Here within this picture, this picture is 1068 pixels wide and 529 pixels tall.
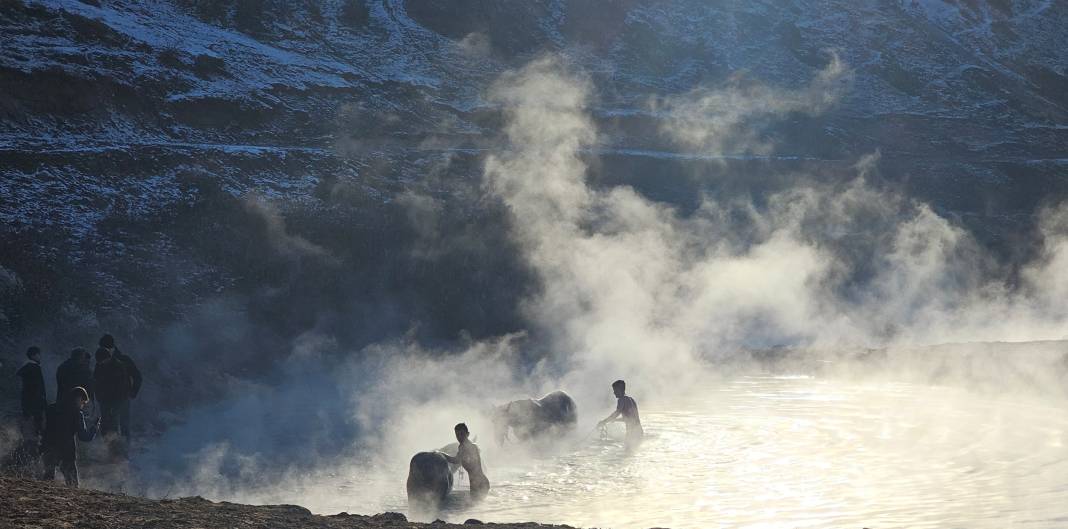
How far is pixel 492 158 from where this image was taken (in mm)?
34000

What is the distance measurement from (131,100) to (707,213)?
18.5m

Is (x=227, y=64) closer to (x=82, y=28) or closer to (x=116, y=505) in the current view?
(x=82, y=28)

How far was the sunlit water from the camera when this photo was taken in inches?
400

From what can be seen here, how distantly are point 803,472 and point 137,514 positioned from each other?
7533 millimetres

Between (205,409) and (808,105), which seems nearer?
(205,409)

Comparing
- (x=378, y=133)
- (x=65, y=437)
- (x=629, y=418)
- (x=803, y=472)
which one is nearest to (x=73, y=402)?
(x=65, y=437)

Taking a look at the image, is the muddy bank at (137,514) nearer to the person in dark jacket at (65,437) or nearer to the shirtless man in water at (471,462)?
the person in dark jacket at (65,437)

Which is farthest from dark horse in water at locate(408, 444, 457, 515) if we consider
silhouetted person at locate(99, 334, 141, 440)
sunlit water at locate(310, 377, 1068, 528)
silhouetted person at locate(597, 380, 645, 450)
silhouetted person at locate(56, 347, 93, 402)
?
silhouetted person at locate(99, 334, 141, 440)

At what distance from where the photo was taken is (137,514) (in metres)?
8.00

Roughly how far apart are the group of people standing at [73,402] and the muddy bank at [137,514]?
1.19m

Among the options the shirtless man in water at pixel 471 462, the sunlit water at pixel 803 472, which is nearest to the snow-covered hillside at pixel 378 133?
the sunlit water at pixel 803 472

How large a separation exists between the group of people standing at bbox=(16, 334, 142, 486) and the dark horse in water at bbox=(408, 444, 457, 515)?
3273 millimetres

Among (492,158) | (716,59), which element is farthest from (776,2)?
(492,158)

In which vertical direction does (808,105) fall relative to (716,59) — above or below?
below
